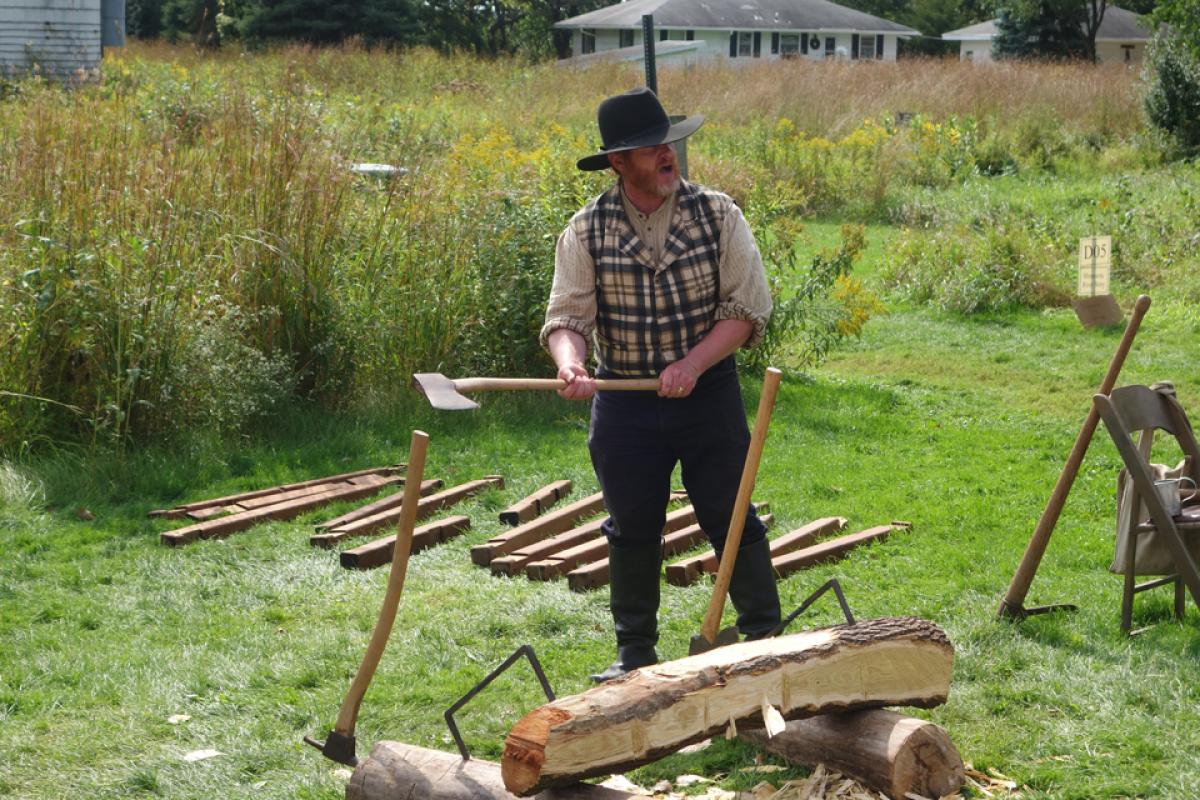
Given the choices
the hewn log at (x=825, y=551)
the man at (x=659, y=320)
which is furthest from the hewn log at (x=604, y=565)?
the man at (x=659, y=320)

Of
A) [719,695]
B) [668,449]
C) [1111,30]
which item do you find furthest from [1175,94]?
[1111,30]

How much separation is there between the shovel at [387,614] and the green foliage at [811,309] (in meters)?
6.27

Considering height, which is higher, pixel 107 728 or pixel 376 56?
pixel 376 56

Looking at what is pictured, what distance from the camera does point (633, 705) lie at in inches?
143

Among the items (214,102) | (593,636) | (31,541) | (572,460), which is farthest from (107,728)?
(214,102)

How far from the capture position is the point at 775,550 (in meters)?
6.41

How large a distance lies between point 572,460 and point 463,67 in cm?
1761

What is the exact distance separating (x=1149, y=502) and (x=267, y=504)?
4461mm

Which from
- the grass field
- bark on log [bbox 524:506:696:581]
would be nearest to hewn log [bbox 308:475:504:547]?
the grass field

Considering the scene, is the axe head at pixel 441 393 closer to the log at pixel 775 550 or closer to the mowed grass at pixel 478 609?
the mowed grass at pixel 478 609

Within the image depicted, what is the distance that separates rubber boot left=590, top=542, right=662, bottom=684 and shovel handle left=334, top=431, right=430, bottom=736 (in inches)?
42.7

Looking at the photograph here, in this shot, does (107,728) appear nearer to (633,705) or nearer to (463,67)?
(633,705)

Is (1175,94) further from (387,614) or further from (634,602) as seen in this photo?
(387,614)

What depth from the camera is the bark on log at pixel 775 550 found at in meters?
6.09
